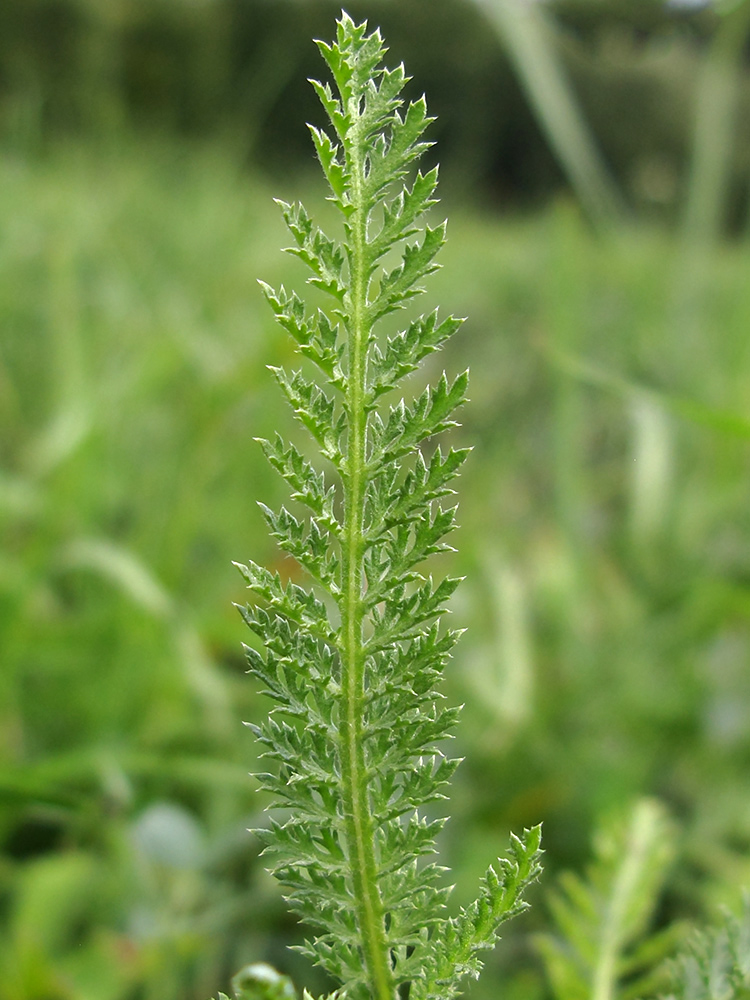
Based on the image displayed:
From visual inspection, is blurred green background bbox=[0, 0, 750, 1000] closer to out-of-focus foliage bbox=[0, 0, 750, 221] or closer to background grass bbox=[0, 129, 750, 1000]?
background grass bbox=[0, 129, 750, 1000]

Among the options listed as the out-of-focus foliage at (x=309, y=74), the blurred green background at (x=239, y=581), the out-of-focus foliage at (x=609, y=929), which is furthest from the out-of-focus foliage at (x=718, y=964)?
the out-of-focus foliage at (x=309, y=74)

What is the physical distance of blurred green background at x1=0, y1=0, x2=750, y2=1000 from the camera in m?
0.72

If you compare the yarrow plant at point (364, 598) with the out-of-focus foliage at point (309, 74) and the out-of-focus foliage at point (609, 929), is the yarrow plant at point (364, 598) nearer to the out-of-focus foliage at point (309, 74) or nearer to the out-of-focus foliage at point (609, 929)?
the out-of-focus foliage at point (609, 929)

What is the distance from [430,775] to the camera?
23 centimetres

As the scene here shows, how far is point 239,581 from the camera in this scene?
1143 millimetres

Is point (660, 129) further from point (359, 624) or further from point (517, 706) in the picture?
point (359, 624)

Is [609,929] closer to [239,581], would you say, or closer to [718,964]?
[718,964]

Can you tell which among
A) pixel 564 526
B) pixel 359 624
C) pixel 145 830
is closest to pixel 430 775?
pixel 359 624

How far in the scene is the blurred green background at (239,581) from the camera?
72 cm

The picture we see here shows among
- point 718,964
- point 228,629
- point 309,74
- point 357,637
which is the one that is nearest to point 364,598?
point 357,637

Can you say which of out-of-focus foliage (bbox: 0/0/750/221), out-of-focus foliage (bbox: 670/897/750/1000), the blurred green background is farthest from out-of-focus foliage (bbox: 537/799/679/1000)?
out-of-focus foliage (bbox: 0/0/750/221)

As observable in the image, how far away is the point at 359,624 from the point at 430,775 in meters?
0.04

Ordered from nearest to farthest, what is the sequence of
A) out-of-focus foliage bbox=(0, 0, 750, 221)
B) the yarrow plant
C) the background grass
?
1. the yarrow plant
2. the background grass
3. out-of-focus foliage bbox=(0, 0, 750, 221)

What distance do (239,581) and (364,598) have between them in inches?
36.6
